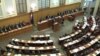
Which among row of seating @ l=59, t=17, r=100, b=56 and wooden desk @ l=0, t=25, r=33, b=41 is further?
wooden desk @ l=0, t=25, r=33, b=41

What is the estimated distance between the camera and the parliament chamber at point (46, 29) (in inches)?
678

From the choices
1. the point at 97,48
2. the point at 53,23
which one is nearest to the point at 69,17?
the point at 53,23

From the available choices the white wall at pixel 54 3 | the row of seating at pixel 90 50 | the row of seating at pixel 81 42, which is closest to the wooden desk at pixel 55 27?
the row of seating at pixel 81 42

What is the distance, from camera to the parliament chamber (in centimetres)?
1722

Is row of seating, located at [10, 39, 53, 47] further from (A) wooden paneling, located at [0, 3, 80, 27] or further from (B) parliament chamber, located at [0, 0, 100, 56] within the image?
(A) wooden paneling, located at [0, 3, 80, 27]

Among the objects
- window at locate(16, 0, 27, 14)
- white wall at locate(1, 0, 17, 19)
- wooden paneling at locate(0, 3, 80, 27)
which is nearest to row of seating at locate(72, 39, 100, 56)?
wooden paneling at locate(0, 3, 80, 27)

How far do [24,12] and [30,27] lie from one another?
2.57 metres

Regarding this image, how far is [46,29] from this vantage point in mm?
22141

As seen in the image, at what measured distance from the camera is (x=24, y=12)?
2212cm

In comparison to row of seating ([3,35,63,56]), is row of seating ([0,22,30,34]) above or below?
above

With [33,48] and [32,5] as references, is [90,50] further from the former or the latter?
[32,5]

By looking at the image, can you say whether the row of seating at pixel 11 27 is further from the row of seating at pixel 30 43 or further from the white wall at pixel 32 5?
the white wall at pixel 32 5

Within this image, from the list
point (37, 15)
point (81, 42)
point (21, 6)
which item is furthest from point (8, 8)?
point (81, 42)

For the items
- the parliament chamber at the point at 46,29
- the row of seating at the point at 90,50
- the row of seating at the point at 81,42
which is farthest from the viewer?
the parliament chamber at the point at 46,29
